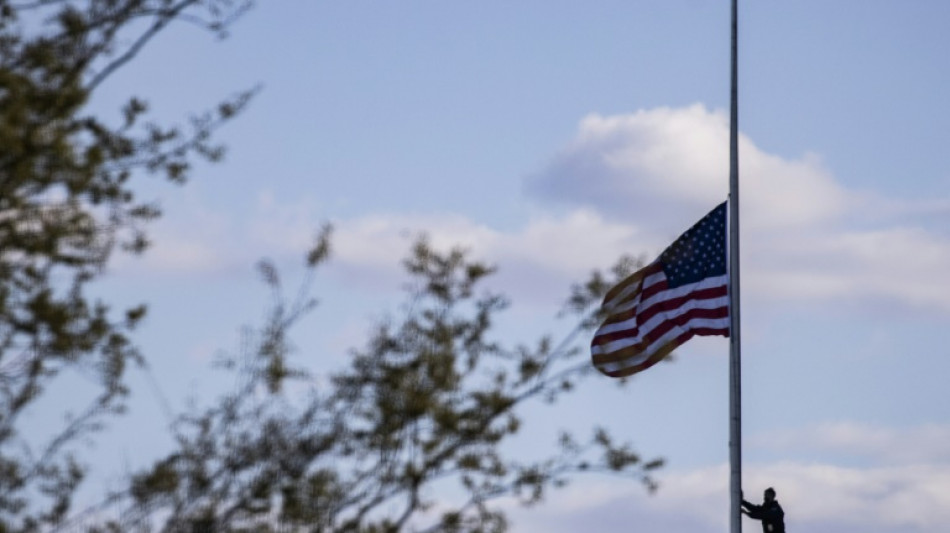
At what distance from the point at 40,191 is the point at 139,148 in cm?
93

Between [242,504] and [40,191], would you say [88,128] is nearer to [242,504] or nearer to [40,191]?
[40,191]

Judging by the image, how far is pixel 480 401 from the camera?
474 inches

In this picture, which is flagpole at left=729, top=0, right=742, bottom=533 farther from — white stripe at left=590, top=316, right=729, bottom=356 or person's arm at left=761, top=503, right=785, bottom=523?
person's arm at left=761, top=503, right=785, bottom=523

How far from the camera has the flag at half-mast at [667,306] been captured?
19562 millimetres

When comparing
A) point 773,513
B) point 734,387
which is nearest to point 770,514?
point 773,513

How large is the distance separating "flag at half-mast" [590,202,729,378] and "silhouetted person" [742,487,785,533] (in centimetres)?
394

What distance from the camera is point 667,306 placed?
19750mm

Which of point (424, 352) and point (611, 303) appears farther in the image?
point (611, 303)

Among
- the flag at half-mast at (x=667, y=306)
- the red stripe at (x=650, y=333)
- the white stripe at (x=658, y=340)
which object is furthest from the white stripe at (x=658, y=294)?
the white stripe at (x=658, y=340)

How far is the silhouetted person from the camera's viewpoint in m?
23.0

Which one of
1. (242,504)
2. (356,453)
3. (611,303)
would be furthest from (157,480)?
(611,303)

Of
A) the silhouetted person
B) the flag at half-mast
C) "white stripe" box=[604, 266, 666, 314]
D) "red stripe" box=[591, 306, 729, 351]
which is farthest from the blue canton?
the silhouetted person

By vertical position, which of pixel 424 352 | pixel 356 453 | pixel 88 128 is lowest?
pixel 356 453

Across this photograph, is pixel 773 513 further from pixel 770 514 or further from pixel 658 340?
pixel 658 340
